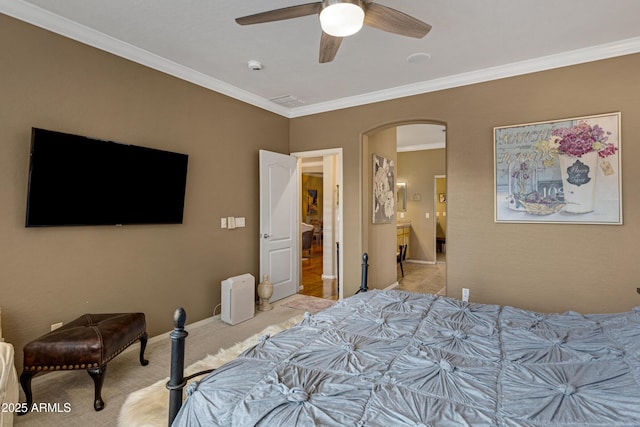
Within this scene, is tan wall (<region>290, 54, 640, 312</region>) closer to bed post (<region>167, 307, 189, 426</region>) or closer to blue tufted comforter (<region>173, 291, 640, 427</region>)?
blue tufted comforter (<region>173, 291, 640, 427</region>)

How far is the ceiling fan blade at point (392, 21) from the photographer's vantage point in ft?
6.14

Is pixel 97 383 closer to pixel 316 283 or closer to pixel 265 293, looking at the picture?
pixel 265 293

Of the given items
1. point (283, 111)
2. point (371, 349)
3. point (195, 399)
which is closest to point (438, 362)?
point (371, 349)

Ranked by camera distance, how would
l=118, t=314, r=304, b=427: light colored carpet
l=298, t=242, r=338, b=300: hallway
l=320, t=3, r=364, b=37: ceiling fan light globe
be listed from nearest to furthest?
l=320, t=3, r=364, b=37: ceiling fan light globe → l=118, t=314, r=304, b=427: light colored carpet → l=298, t=242, r=338, b=300: hallway

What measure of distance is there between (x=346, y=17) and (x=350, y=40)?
1306mm

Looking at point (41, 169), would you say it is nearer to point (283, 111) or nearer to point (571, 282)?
point (283, 111)

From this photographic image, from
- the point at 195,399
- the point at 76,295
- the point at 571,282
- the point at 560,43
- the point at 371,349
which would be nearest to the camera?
the point at 195,399

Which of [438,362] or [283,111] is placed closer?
[438,362]

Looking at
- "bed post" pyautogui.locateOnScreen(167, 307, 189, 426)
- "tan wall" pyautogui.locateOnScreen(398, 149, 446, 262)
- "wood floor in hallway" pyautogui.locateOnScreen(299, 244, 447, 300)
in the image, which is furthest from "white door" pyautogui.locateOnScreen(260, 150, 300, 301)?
"tan wall" pyautogui.locateOnScreen(398, 149, 446, 262)

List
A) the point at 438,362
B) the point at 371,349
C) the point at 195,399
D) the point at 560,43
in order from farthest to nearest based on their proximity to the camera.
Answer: the point at 560,43
the point at 371,349
the point at 438,362
the point at 195,399

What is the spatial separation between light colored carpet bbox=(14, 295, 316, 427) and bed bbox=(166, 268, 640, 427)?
1.42m

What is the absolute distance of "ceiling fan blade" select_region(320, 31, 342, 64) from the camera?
2145 mm

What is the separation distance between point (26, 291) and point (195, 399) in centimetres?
213

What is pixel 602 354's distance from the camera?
4.90 feet
